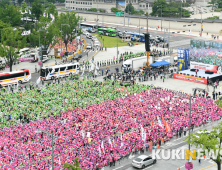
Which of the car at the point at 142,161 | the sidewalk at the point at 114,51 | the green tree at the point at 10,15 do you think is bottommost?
the car at the point at 142,161

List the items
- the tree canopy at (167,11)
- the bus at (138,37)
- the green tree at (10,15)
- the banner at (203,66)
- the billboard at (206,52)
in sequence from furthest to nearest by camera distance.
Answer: the tree canopy at (167,11), the green tree at (10,15), the bus at (138,37), the billboard at (206,52), the banner at (203,66)

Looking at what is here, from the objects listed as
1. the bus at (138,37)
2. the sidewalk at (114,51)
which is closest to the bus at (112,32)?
the bus at (138,37)

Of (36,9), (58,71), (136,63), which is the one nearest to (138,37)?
(136,63)

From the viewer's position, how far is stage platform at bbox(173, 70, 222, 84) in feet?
189

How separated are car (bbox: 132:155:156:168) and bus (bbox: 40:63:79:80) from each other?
1293 inches

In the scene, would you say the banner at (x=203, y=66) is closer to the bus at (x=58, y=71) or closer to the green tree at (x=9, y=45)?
the bus at (x=58, y=71)

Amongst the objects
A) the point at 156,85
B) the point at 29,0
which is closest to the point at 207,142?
the point at 156,85

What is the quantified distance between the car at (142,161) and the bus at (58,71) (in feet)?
108

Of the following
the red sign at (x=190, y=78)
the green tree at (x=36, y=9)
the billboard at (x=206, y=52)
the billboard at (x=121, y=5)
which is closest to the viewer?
the red sign at (x=190, y=78)

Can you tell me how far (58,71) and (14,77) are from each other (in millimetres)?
7839

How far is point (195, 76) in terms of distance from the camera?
2327 inches

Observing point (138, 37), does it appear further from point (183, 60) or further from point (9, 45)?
point (9, 45)

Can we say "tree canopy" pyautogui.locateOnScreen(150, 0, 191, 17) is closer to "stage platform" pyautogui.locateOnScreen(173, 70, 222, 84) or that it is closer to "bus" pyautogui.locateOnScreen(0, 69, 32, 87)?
"stage platform" pyautogui.locateOnScreen(173, 70, 222, 84)

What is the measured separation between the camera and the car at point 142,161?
29.6 m
